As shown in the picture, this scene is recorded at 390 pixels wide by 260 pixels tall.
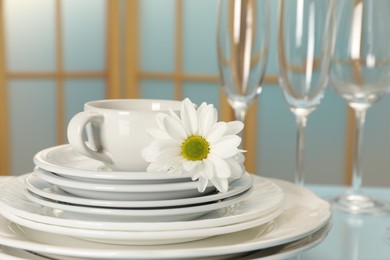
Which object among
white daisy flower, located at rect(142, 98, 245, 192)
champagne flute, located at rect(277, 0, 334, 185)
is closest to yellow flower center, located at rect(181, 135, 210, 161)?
white daisy flower, located at rect(142, 98, 245, 192)

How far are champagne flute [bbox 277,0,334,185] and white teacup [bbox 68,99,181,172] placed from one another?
0.24 m

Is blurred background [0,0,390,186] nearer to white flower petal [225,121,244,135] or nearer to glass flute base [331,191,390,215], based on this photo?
glass flute base [331,191,390,215]

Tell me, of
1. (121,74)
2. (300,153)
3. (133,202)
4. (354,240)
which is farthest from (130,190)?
(121,74)

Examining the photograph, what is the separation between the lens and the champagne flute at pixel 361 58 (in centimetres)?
73

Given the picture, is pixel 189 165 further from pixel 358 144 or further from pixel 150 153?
pixel 358 144

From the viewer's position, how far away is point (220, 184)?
1.50ft

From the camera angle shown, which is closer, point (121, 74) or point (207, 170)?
point (207, 170)

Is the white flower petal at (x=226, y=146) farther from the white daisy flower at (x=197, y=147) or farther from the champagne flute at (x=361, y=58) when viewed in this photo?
the champagne flute at (x=361, y=58)

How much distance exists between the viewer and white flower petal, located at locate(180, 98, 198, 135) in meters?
0.49

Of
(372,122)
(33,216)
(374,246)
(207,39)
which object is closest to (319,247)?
(374,246)

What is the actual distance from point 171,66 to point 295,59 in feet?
7.09

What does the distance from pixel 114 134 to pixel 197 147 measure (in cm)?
7

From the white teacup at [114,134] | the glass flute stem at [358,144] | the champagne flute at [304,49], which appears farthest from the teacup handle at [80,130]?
the glass flute stem at [358,144]

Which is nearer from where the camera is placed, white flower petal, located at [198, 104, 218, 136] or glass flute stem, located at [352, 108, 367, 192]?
white flower petal, located at [198, 104, 218, 136]
